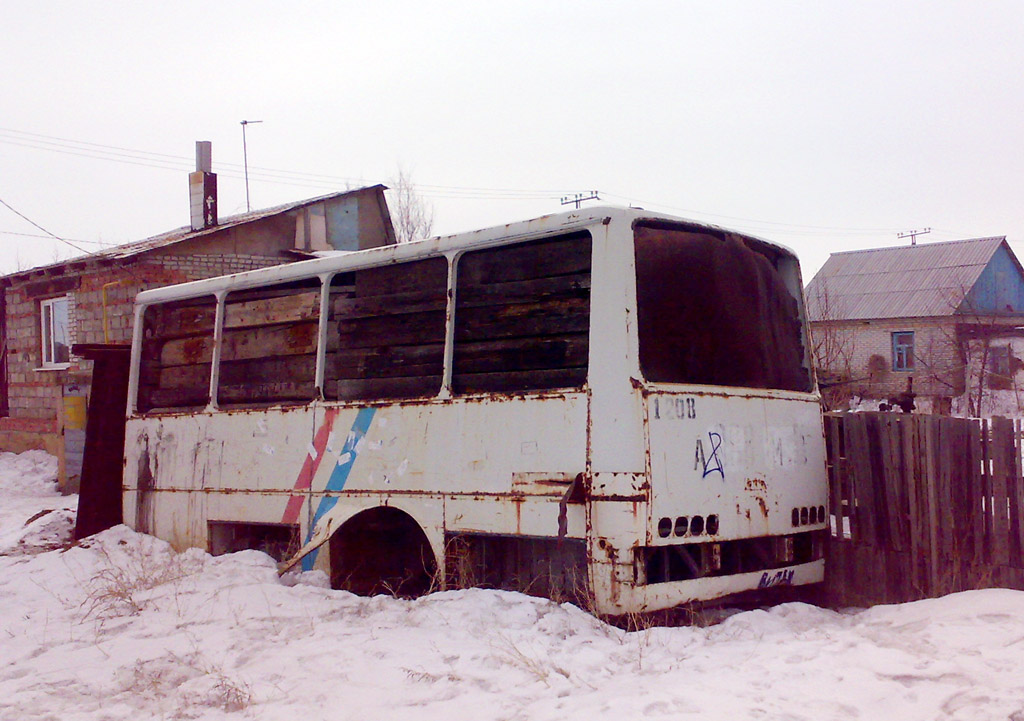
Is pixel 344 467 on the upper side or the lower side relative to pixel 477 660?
upper

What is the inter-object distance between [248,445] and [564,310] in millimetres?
3241

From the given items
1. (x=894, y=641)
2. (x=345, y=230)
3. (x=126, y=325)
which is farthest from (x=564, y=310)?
(x=345, y=230)

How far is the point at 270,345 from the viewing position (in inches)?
311

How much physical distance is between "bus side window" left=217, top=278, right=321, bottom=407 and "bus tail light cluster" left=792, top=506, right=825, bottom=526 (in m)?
3.44

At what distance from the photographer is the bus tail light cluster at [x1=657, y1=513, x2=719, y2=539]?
5520 mm

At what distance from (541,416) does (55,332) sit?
18.1 meters

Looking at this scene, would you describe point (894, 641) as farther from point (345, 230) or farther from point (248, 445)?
point (345, 230)

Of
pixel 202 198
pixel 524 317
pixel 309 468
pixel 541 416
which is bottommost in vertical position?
pixel 309 468

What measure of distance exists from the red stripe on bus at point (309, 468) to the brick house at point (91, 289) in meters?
11.8

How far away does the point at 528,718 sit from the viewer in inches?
165

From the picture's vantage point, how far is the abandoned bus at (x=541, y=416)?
5.61 meters

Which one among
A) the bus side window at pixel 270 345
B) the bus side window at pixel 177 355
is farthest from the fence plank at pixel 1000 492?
the bus side window at pixel 177 355

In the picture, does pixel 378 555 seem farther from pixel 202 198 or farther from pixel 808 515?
pixel 202 198

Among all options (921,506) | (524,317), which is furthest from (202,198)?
(921,506)
